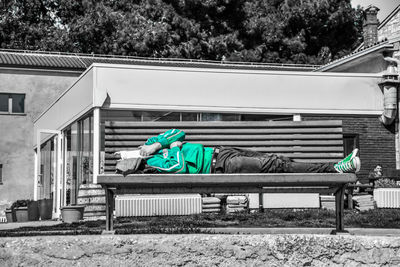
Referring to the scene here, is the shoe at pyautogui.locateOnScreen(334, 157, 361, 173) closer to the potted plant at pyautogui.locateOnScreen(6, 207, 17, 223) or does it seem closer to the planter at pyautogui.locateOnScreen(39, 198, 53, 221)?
the planter at pyautogui.locateOnScreen(39, 198, 53, 221)

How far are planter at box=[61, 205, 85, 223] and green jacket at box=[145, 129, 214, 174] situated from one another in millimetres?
5129

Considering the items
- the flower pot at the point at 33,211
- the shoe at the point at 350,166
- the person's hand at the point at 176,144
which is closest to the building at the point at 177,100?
the flower pot at the point at 33,211

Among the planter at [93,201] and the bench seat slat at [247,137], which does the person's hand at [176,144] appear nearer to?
the bench seat slat at [247,137]

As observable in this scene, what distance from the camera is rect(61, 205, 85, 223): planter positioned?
1100cm

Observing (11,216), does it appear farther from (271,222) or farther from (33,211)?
(271,222)

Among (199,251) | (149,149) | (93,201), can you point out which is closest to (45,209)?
(93,201)

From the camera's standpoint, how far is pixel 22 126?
29.2 meters

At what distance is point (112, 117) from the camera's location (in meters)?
13.1

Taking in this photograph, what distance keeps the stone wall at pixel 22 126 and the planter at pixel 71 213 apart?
709 inches

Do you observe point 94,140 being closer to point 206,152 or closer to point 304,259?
point 206,152

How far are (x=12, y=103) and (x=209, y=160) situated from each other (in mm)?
24146

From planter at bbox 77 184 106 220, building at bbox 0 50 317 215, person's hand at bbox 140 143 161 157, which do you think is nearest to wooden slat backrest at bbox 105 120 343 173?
person's hand at bbox 140 143 161 157

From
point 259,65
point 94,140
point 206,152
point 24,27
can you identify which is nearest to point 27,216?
point 94,140

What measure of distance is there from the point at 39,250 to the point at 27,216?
11.0m
